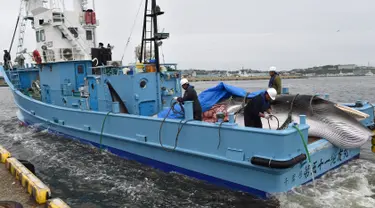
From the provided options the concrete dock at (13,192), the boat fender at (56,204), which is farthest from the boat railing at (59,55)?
the boat fender at (56,204)

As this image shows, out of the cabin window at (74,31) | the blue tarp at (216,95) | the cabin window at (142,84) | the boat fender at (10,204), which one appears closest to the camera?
the boat fender at (10,204)

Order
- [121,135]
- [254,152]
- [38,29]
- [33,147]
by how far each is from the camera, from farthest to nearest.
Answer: [38,29]
[33,147]
[121,135]
[254,152]

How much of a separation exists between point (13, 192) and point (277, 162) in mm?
4110

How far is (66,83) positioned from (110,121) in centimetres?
356

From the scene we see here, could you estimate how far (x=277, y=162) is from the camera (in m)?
4.90

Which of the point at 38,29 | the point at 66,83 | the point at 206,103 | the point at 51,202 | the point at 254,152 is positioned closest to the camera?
the point at 51,202

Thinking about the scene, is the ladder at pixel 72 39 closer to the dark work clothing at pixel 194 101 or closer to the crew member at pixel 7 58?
the crew member at pixel 7 58

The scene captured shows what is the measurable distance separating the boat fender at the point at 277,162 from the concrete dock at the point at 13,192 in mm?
3343

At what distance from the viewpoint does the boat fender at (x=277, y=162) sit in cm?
489

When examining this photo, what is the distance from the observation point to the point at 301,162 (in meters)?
5.41

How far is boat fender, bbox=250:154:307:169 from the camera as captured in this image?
4.89m

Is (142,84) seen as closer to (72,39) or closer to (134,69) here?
(134,69)

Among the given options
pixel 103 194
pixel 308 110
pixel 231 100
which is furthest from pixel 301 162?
pixel 103 194

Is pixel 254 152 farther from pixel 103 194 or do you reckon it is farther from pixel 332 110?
pixel 103 194
